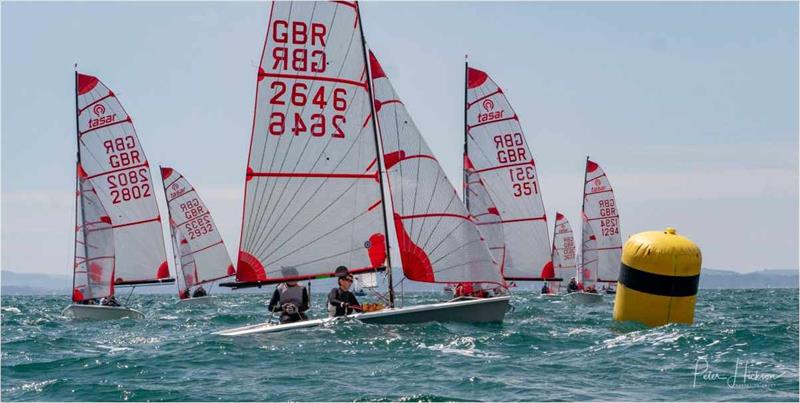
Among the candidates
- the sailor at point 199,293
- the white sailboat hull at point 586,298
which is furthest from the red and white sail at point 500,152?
the sailor at point 199,293

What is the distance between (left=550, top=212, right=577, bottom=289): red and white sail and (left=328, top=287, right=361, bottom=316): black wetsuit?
41.3 m

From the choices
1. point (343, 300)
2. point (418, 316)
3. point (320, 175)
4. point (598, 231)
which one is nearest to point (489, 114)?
point (320, 175)

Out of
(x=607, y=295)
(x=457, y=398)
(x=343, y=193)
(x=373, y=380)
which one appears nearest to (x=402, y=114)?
(x=343, y=193)

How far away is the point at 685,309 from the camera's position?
19.7 metres

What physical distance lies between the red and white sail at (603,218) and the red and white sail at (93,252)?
27.1 meters

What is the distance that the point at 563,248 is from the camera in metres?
60.8

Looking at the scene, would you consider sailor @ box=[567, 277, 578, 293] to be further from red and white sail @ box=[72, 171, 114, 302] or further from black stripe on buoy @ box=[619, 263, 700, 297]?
black stripe on buoy @ box=[619, 263, 700, 297]

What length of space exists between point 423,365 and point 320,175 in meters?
7.55

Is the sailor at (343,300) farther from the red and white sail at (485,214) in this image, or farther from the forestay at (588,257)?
the forestay at (588,257)

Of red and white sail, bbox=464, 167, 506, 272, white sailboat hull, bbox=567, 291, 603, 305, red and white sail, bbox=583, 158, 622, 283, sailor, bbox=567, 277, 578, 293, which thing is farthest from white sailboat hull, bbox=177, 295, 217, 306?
red and white sail, bbox=583, 158, 622, 283

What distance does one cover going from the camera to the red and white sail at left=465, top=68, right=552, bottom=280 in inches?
1458

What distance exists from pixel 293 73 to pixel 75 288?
20.0 m

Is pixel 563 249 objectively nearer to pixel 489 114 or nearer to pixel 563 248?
pixel 563 248

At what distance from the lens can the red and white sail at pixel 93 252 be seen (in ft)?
123
